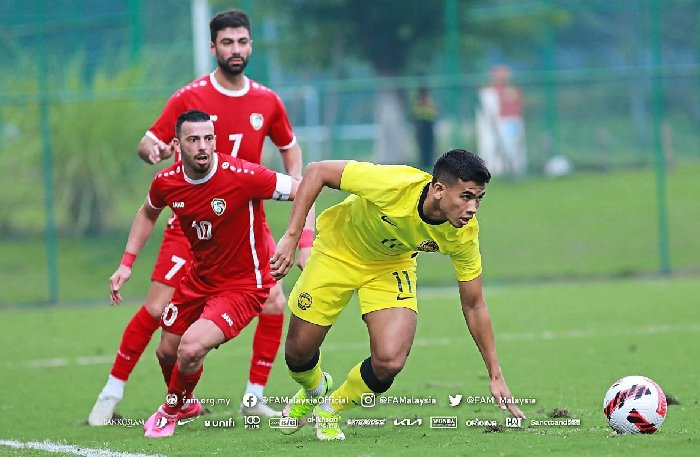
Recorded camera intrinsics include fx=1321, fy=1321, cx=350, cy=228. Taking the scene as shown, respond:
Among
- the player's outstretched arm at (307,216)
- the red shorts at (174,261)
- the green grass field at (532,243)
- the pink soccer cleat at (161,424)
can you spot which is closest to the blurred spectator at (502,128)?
the green grass field at (532,243)

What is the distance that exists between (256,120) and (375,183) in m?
1.76

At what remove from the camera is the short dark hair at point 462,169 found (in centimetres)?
670

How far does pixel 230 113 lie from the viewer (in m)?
8.52

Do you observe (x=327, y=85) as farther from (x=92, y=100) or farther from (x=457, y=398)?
(x=457, y=398)

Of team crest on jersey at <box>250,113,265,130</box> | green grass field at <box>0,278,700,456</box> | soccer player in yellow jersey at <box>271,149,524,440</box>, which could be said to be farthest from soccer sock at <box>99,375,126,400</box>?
team crest on jersey at <box>250,113,265,130</box>

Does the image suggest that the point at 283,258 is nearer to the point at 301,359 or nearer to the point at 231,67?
the point at 301,359

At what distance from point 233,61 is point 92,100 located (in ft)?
33.0

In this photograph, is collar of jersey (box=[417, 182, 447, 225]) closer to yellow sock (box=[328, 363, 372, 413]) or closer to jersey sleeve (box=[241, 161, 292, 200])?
yellow sock (box=[328, 363, 372, 413])

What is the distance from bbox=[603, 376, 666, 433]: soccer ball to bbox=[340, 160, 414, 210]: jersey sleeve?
1569 millimetres

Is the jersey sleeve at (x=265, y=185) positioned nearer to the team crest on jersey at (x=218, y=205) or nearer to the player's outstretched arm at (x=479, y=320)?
the team crest on jersey at (x=218, y=205)

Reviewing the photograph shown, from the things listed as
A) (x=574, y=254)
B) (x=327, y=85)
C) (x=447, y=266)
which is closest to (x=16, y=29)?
(x=327, y=85)

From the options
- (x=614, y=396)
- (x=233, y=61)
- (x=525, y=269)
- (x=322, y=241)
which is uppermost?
(x=233, y=61)

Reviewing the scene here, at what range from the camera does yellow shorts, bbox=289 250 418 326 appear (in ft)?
24.5

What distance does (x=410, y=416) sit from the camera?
824 cm
